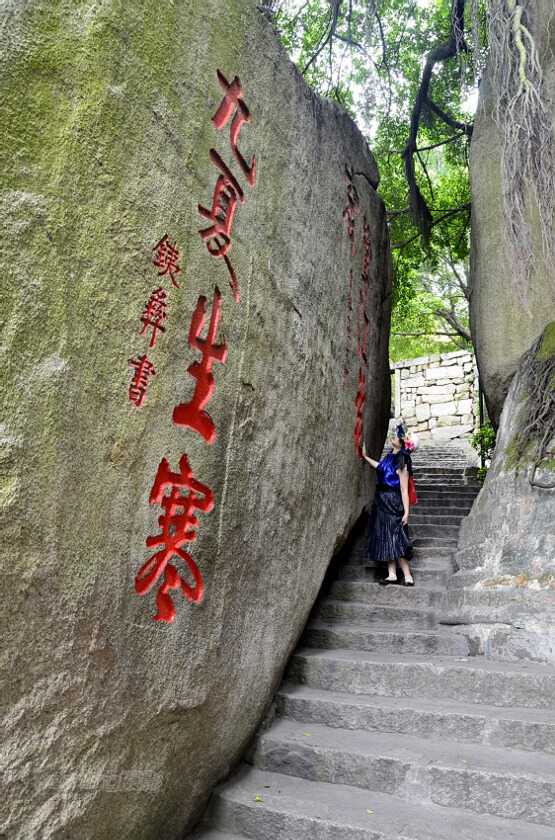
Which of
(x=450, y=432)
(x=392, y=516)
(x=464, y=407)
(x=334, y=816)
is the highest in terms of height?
(x=464, y=407)

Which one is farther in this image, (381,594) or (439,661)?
(381,594)

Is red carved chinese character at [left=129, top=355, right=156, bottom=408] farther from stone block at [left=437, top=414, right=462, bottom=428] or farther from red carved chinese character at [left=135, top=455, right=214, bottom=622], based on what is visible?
stone block at [left=437, top=414, right=462, bottom=428]

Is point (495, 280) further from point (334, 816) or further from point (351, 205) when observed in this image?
point (334, 816)

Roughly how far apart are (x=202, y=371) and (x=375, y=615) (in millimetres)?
2674

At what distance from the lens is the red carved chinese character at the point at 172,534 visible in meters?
2.57

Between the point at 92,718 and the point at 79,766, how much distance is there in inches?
6.0

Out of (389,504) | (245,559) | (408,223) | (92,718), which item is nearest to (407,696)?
(245,559)

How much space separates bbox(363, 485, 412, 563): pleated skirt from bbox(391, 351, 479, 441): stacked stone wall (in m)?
9.01

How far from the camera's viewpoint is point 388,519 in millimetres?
5207

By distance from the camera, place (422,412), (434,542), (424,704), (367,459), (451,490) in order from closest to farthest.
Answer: (424,704)
(367,459)
(434,542)
(451,490)
(422,412)

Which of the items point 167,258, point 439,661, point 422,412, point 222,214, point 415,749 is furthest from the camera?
point 422,412

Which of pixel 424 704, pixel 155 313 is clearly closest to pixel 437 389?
pixel 424 704

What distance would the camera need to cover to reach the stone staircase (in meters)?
2.85

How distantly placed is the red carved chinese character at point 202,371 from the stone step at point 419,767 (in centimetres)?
173
